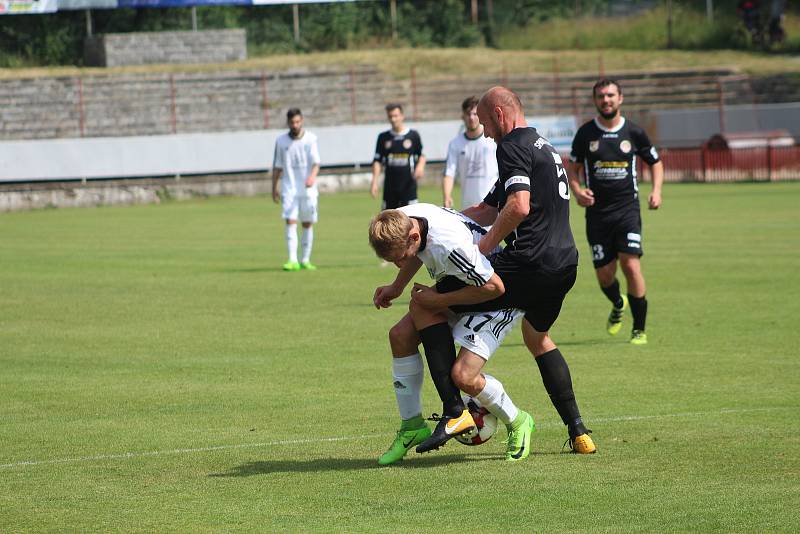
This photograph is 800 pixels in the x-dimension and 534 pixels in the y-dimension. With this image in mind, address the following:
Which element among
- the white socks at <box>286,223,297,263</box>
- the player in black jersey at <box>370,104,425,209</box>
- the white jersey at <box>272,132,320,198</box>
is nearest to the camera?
the white socks at <box>286,223,297,263</box>

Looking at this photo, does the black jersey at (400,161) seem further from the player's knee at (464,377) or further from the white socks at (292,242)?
the player's knee at (464,377)

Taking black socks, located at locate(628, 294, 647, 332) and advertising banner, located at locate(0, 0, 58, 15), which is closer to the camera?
black socks, located at locate(628, 294, 647, 332)

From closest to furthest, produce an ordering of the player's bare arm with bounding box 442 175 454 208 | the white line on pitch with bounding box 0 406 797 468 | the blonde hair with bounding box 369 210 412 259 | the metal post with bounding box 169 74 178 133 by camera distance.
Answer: the blonde hair with bounding box 369 210 412 259 → the white line on pitch with bounding box 0 406 797 468 → the player's bare arm with bounding box 442 175 454 208 → the metal post with bounding box 169 74 178 133

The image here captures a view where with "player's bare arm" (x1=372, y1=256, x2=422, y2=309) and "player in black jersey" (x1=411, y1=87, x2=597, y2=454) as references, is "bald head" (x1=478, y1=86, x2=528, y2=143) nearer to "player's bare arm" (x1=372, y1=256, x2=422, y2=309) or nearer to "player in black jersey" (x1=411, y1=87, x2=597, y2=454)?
"player in black jersey" (x1=411, y1=87, x2=597, y2=454)

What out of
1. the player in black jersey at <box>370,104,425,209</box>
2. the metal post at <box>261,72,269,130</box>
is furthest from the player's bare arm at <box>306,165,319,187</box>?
the metal post at <box>261,72,269,130</box>

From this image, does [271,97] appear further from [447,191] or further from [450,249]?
[450,249]

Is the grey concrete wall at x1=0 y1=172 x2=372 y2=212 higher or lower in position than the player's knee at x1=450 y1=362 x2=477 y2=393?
lower

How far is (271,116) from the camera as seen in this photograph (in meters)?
45.3

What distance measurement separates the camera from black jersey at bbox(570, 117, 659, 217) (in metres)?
11.9

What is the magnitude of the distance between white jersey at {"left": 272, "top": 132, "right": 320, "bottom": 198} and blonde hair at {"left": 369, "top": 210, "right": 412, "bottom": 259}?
1306 cm

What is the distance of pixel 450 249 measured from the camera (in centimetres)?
654

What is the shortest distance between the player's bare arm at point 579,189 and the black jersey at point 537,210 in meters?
4.04

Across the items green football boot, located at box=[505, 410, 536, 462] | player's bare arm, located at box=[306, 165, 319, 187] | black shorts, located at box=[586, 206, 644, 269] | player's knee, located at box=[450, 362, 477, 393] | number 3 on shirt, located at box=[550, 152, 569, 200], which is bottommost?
green football boot, located at box=[505, 410, 536, 462]

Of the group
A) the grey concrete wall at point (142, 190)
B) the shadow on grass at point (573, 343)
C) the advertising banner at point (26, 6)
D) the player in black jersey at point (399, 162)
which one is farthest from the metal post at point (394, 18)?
the shadow on grass at point (573, 343)
